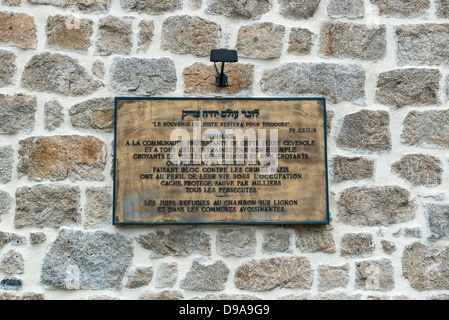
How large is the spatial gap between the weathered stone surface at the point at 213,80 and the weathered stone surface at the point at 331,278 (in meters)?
1.24

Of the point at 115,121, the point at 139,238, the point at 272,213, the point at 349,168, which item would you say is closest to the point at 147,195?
the point at 139,238

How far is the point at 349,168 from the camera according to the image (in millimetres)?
3033

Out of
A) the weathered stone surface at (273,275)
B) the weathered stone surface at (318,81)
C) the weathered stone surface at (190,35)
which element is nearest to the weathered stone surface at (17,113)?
the weathered stone surface at (190,35)

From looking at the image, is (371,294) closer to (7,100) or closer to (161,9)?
(161,9)

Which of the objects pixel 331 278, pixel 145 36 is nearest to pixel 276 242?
pixel 331 278

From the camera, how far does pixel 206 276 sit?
292cm

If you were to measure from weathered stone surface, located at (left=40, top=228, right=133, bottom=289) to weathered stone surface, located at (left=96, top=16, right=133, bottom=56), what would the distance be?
118cm

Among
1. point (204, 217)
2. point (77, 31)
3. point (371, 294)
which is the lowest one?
point (371, 294)

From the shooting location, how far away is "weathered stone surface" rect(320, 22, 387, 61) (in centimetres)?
312

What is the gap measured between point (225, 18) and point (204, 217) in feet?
4.33

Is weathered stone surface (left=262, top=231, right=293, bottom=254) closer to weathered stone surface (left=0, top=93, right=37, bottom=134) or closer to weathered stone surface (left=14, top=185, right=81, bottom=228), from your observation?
weathered stone surface (left=14, top=185, right=81, bottom=228)

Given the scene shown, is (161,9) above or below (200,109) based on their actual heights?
above

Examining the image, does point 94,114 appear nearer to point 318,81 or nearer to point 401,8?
point 318,81

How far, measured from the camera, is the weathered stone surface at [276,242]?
2957 millimetres
